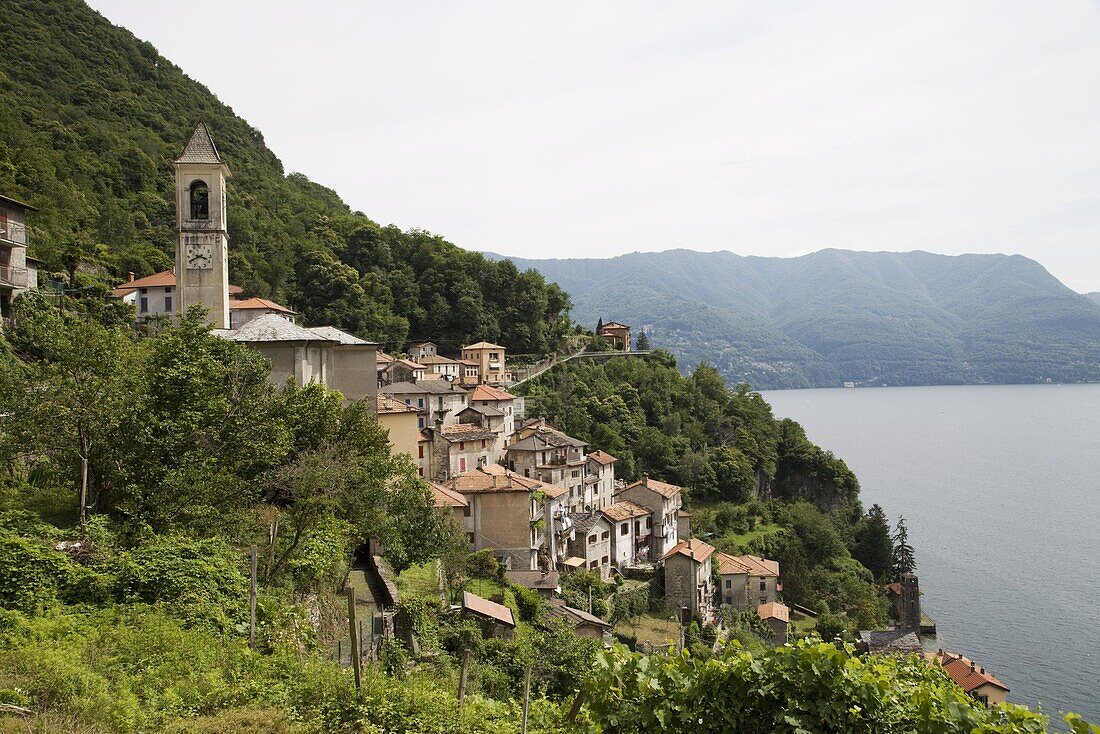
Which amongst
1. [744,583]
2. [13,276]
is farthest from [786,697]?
[744,583]

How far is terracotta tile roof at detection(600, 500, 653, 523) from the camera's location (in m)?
40.0

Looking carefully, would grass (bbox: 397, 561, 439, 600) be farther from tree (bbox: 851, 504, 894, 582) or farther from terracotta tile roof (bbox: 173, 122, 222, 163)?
tree (bbox: 851, 504, 894, 582)

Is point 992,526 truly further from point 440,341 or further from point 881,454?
point 440,341

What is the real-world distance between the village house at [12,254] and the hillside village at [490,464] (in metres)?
0.06

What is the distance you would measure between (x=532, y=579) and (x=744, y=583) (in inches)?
775

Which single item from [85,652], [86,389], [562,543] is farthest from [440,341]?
[85,652]

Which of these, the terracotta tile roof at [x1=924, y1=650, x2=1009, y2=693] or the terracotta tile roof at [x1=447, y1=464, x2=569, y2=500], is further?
the terracotta tile roof at [x1=924, y1=650, x2=1009, y2=693]

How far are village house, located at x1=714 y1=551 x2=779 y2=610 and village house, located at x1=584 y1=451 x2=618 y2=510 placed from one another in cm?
824

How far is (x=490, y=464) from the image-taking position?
41.7m

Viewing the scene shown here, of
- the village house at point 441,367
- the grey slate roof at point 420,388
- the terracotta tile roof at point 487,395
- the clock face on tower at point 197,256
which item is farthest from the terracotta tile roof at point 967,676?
the village house at point 441,367

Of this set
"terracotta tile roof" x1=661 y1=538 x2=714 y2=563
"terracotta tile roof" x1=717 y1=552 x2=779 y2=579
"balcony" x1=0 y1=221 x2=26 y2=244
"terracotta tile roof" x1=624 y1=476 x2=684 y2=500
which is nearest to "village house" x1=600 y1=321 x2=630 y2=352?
"terracotta tile roof" x1=624 y1=476 x2=684 y2=500

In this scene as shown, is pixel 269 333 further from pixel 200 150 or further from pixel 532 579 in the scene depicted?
pixel 532 579

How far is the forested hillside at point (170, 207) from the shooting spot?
1742 inches

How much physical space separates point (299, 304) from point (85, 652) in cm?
5499
